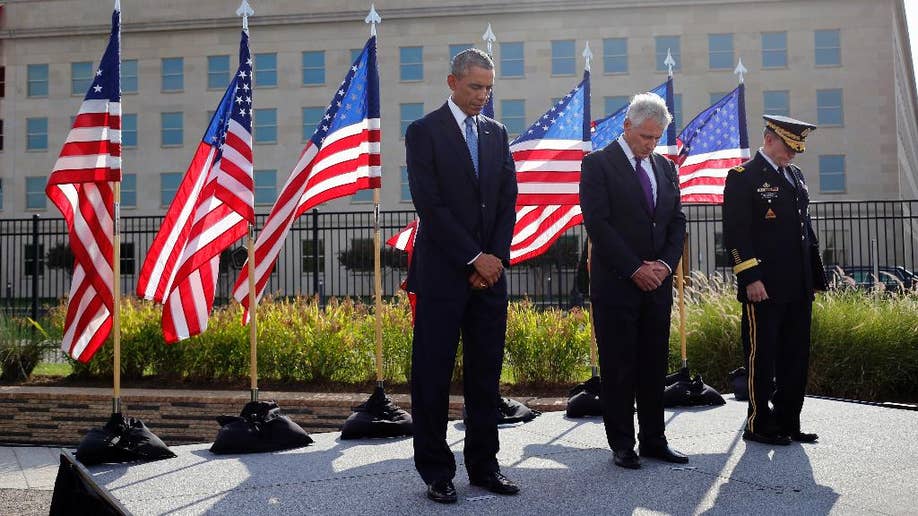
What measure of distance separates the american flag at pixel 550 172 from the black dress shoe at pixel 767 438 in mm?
2792

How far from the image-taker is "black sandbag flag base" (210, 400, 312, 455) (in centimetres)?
586

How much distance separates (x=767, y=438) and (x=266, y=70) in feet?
137

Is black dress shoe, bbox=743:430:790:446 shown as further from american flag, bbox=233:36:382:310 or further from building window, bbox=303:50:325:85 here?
building window, bbox=303:50:325:85

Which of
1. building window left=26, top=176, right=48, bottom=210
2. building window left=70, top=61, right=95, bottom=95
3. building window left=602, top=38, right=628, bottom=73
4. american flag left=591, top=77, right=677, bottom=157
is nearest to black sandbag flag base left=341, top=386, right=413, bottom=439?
american flag left=591, top=77, right=677, bottom=157

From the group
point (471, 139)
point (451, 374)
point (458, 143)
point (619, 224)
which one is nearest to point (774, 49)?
point (619, 224)

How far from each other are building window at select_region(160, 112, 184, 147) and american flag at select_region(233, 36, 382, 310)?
3987cm

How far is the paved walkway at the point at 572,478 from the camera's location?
405 centimetres

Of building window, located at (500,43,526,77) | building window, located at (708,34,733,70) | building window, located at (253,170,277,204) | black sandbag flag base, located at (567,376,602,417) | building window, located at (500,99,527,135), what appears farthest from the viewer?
building window, located at (253,170,277,204)

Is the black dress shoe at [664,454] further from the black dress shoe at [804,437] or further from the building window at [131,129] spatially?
the building window at [131,129]

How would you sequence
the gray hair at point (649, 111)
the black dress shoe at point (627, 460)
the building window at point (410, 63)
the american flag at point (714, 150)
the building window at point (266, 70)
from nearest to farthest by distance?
the black dress shoe at point (627, 460) < the gray hair at point (649, 111) < the american flag at point (714, 150) < the building window at point (410, 63) < the building window at point (266, 70)

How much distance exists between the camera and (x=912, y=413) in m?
6.69

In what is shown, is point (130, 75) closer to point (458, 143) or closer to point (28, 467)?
point (28, 467)

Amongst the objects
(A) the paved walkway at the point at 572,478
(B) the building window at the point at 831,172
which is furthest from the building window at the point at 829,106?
(A) the paved walkway at the point at 572,478

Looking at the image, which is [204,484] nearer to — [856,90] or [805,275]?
[805,275]
